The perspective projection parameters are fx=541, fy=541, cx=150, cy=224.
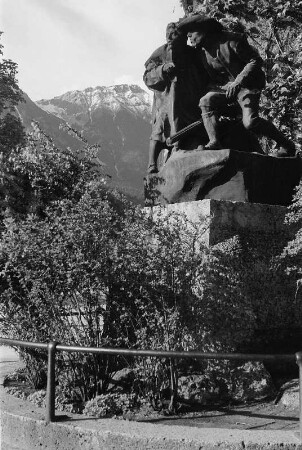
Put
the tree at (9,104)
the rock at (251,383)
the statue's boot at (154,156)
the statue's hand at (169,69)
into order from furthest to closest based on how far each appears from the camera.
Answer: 1. the tree at (9,104)
2. the statue's boot at (154,156)
3. the statue's hand at (169,69)
4. the rock at (251,383)

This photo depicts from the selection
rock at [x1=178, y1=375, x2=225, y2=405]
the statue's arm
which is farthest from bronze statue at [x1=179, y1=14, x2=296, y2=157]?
rock at [x1=178, y1=375, x2=225, y2=405]

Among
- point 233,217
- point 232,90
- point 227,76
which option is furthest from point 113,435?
point 227,76

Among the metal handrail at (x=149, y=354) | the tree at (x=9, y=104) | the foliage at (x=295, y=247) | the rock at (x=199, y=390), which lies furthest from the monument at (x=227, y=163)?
the tree at (x=9, y=104)

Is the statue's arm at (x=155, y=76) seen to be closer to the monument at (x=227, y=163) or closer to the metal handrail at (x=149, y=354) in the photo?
the monument at (x=227, y=163)

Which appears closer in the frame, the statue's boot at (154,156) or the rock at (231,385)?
the rock at (231,385)

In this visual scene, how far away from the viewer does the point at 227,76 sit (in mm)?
6910

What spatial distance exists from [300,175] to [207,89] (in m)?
1.67

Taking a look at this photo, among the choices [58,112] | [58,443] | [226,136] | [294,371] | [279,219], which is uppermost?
[58,112]

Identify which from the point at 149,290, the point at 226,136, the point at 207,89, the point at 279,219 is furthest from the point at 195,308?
the point at 207,89

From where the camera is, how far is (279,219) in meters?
6.20

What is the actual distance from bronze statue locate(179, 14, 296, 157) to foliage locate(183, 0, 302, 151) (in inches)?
218

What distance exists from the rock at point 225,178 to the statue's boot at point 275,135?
1.23ft

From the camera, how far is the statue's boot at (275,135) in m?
6.63

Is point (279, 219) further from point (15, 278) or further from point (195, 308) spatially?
point (15, 278)
